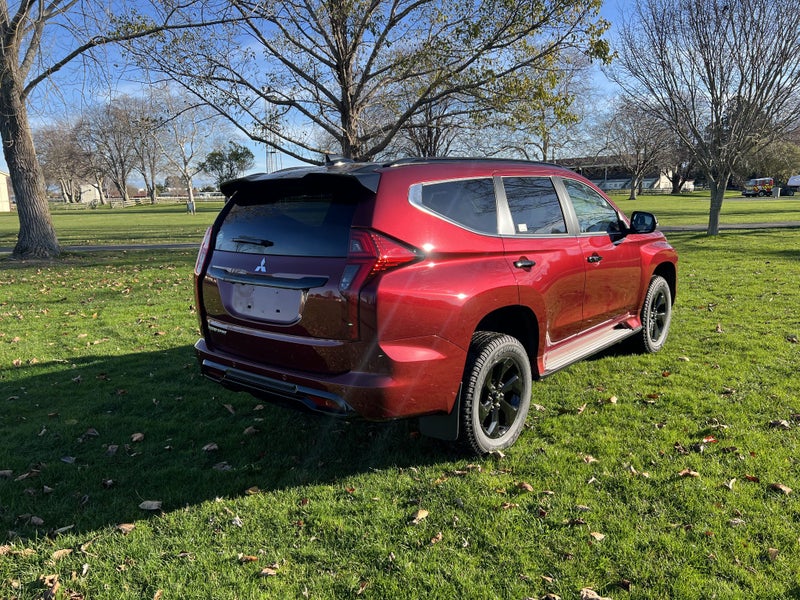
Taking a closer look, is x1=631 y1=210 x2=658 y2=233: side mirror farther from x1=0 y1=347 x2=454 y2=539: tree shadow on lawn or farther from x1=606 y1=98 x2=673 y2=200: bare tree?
x1=606 y1=98 x2=673 y2=200: bare tree

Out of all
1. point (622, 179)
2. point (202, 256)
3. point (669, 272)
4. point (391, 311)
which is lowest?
point (669, 272)

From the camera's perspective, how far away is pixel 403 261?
9.78 ft

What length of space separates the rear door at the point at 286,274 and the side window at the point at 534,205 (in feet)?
4.15

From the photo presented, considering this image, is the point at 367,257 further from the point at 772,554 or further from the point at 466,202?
the point at 772,554

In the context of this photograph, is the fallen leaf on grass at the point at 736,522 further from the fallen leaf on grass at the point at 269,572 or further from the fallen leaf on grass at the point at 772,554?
the fallen leaf on grass at the point at 269,572

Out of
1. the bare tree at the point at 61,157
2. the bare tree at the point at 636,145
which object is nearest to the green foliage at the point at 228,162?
the bare tree at the point at 61,157

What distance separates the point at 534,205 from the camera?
4.10 meters

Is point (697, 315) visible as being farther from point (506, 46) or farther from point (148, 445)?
point (506, 46)

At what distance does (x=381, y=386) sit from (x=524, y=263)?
4.55 ft

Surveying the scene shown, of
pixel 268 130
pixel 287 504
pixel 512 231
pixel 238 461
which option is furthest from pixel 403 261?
pixel 268 130

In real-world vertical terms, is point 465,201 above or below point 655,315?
above

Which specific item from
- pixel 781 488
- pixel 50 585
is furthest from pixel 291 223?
pixel 781 488

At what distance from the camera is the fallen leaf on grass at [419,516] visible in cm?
301

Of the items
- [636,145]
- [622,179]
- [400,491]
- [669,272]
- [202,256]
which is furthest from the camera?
[622,179]
